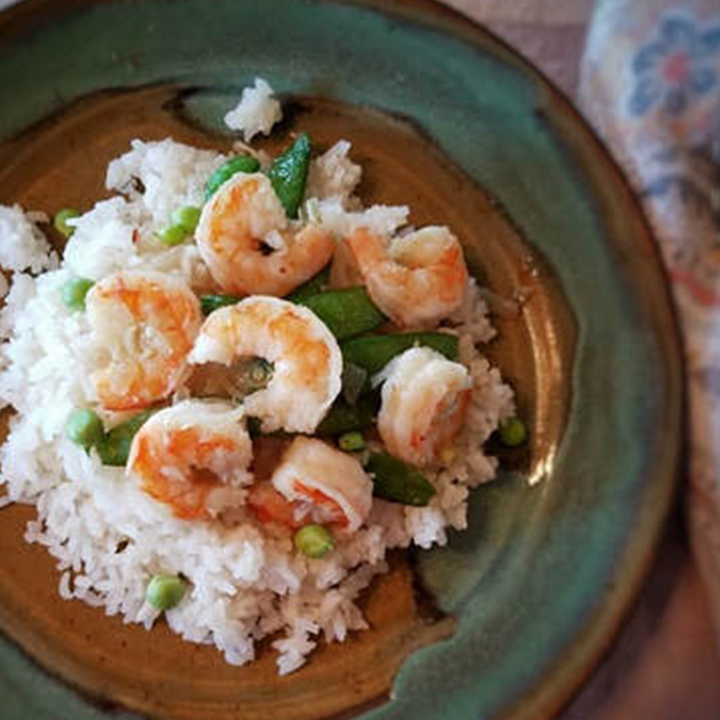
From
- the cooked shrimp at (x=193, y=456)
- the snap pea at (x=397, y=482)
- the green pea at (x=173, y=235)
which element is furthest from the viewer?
the green pea at (x=173, y=235)

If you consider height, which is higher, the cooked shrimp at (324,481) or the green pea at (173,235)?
the green pea at (173,235)

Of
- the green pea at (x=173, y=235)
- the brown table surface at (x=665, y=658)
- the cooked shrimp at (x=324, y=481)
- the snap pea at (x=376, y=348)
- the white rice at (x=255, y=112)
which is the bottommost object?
the brown table surface at (x=665, y=658)

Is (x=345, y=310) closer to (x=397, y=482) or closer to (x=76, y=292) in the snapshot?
(x=397, y=482)

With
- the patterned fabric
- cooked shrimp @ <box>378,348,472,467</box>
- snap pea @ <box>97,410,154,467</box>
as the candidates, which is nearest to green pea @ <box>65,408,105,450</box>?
snap pea @ <box>97,410,154,467</box>

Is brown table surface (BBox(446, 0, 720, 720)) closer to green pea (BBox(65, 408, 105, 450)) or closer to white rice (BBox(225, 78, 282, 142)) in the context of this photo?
green pea (BBox(65, 408, 105, 450))

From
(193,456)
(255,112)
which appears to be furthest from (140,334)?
(255,112)

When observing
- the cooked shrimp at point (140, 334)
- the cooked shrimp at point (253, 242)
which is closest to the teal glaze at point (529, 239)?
the cooked shrimp at point (253, 242)

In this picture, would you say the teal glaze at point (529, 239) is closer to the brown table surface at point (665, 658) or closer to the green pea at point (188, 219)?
the brown table surface at point (665, 658)
